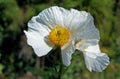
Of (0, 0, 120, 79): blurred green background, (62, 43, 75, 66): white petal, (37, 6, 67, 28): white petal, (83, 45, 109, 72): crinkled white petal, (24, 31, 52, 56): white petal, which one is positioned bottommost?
(0, 0, 120, 79): blurred green background

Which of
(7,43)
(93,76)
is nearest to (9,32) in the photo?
(7,43)

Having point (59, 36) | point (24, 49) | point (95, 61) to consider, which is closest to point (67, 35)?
point (59, 36)

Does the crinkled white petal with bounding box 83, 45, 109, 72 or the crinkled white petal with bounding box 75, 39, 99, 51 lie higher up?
the crinkled white petal with bounding box 75, 39, 99, 51

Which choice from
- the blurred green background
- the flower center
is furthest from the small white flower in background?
the blurred green background

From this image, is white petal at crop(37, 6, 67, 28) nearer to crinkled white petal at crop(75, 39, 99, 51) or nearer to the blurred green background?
crinkled white petal at crop(75, 39, 99, 51)

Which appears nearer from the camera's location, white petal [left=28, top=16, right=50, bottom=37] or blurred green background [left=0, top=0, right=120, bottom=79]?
white petal [left=28, top=16, right=50, bottom=37]

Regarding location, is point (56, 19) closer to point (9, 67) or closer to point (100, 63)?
point (100, 63)

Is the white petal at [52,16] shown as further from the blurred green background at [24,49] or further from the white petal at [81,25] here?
the blurred green background at [24,49]

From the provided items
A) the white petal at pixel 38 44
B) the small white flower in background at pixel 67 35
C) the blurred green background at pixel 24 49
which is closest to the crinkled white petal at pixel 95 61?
the small white flower in background at pixel 67 35

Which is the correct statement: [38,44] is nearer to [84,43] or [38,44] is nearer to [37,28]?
[37,28]
